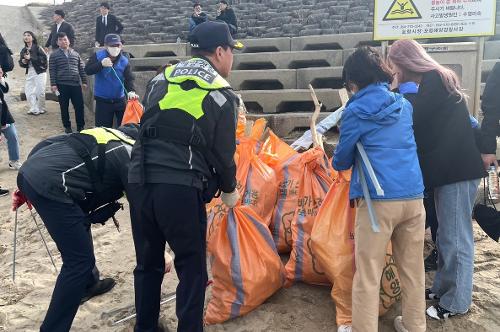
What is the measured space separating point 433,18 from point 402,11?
29cm

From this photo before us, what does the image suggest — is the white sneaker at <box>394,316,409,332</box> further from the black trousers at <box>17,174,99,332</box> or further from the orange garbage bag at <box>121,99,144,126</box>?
the orange garbage bag at <box>121,99,144,126</box>

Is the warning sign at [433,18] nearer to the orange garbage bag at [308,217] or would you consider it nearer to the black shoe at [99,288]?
the orange garbage bag at [308,217]

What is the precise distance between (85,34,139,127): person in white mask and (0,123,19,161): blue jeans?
43.0 inches

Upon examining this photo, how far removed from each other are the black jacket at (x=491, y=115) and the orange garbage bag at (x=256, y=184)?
147 centimetres

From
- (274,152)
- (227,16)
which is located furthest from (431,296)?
(227,16)

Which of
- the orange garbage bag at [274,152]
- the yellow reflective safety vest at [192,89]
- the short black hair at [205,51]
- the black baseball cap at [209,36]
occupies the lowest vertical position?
the orange garbage bag at [274,152]

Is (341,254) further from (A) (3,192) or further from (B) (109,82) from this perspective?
(A) (3,192)

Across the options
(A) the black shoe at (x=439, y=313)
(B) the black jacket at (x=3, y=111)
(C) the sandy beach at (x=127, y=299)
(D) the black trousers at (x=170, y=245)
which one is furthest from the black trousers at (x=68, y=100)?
(A) the black shoe at (x=439, y=313)

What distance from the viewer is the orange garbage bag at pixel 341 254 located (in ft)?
8.91

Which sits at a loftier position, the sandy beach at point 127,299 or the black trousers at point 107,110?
the black trousers at point 107,110

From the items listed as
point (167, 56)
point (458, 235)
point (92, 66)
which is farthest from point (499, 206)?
point (167, 56)

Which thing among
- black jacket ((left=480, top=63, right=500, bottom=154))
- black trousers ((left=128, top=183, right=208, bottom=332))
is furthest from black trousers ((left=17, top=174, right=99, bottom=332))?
black jacket ((left=480, top=63, right=500, bottom=154))

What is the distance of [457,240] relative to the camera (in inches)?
106

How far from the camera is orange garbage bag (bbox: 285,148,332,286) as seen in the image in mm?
3002
